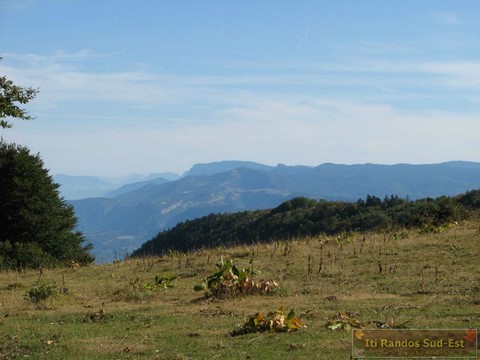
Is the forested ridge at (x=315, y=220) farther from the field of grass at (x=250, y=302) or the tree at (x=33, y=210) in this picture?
the field of grass at (x=250, y=302)

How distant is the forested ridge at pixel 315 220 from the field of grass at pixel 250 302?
251 inches

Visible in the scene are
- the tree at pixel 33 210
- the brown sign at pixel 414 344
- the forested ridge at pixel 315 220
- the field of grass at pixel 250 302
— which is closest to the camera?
the brown sign at pixel 414 344

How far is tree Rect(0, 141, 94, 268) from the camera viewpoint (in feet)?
109

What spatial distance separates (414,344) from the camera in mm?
8547

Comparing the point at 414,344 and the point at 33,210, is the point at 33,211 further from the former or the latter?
the point at 414,344

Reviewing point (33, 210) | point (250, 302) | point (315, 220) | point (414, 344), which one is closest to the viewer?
point (414, 344)

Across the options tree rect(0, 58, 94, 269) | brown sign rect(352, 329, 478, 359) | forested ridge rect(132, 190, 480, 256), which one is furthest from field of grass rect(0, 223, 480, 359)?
tree rect(0, 58, 94, 269)

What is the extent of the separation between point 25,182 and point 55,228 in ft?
10.3

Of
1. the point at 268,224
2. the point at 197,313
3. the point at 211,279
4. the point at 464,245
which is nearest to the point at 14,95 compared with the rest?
the point at 211,279

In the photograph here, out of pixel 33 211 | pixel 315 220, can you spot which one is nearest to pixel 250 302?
pixel 33 211

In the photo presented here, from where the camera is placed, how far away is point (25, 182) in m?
33.2

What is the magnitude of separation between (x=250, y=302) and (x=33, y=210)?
2242cm

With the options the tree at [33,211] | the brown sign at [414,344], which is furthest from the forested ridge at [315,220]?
the brown sign at [414,344]

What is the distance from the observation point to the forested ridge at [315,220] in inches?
1214
